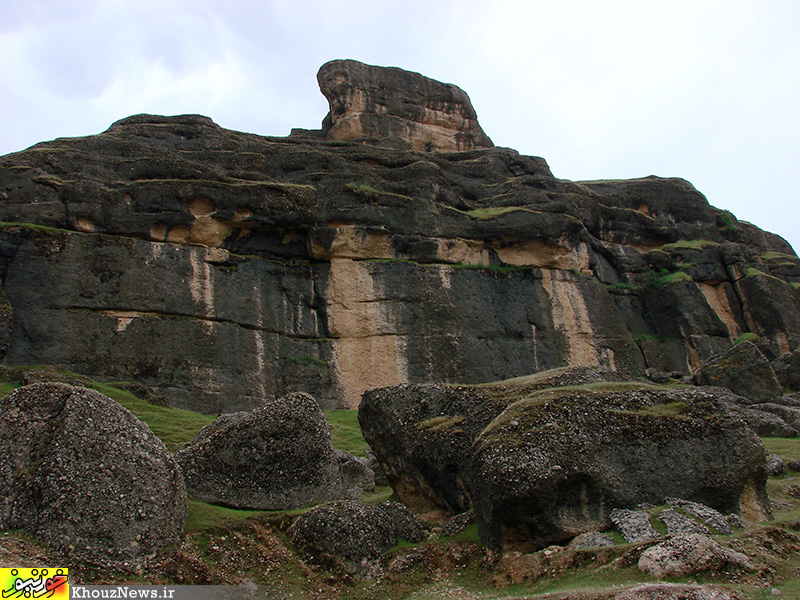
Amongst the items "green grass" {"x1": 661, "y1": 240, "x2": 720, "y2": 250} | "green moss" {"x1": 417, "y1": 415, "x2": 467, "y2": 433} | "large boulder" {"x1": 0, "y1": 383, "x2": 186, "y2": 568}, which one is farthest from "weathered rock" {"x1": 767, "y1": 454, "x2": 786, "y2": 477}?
"green grass" {"x1": 661, "y1": 240, "x2": 720, "y2": 250}

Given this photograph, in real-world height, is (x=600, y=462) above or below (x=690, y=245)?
below

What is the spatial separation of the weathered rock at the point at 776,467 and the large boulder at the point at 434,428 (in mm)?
4033

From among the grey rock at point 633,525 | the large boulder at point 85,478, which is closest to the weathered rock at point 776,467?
the grey rock at point 633,525

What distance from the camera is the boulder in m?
9.17

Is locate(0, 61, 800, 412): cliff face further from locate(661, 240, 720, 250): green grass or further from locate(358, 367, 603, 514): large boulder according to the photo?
locate(358, 367, 603, 514): large boulder

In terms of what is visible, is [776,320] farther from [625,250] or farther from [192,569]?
[192,569]

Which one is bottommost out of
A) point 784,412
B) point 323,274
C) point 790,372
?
point 784,412

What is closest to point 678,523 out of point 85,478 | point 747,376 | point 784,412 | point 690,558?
point 690,558

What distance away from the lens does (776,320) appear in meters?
38.1

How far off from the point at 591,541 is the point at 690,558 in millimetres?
1684

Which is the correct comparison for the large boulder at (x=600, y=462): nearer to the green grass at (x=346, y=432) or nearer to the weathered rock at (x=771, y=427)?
the green grass at (x=346, y=432)

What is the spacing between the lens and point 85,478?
8.20 meters

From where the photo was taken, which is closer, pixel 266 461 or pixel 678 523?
pixel 678 523

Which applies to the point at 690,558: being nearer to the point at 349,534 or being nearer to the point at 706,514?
the point at 706,514
